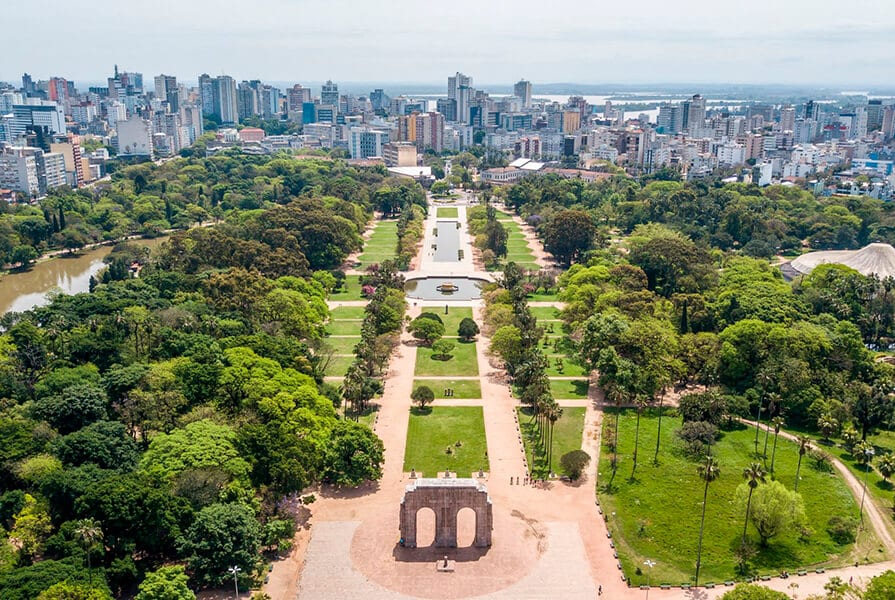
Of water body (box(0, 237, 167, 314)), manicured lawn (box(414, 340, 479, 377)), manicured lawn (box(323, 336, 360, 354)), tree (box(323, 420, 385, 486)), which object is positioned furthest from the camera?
water body (box(0, 237, 167, 314))

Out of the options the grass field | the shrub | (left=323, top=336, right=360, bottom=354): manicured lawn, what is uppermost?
the grass field

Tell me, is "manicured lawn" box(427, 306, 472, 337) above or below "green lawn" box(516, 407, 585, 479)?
above

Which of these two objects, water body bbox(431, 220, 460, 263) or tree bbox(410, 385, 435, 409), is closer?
tree bbox(410, 385, 435, 409)

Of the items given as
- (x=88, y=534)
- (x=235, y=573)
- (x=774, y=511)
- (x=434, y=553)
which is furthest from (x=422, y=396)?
(x=88, y=534)

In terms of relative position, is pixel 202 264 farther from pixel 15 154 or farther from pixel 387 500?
pixel 15 154

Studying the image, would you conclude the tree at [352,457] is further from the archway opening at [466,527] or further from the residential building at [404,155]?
the residential building at [404,155]

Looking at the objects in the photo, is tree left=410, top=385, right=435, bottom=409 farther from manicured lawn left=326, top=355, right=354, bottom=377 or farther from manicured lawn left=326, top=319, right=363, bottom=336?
manicured lawn left=326, top=319, right=363, bottom=336

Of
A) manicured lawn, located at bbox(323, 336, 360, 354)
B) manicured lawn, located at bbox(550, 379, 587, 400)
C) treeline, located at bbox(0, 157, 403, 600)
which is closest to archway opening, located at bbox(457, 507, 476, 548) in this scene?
treeline, located at bbox(0, 157, 403, 600)

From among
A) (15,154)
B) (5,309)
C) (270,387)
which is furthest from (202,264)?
(15,154)
